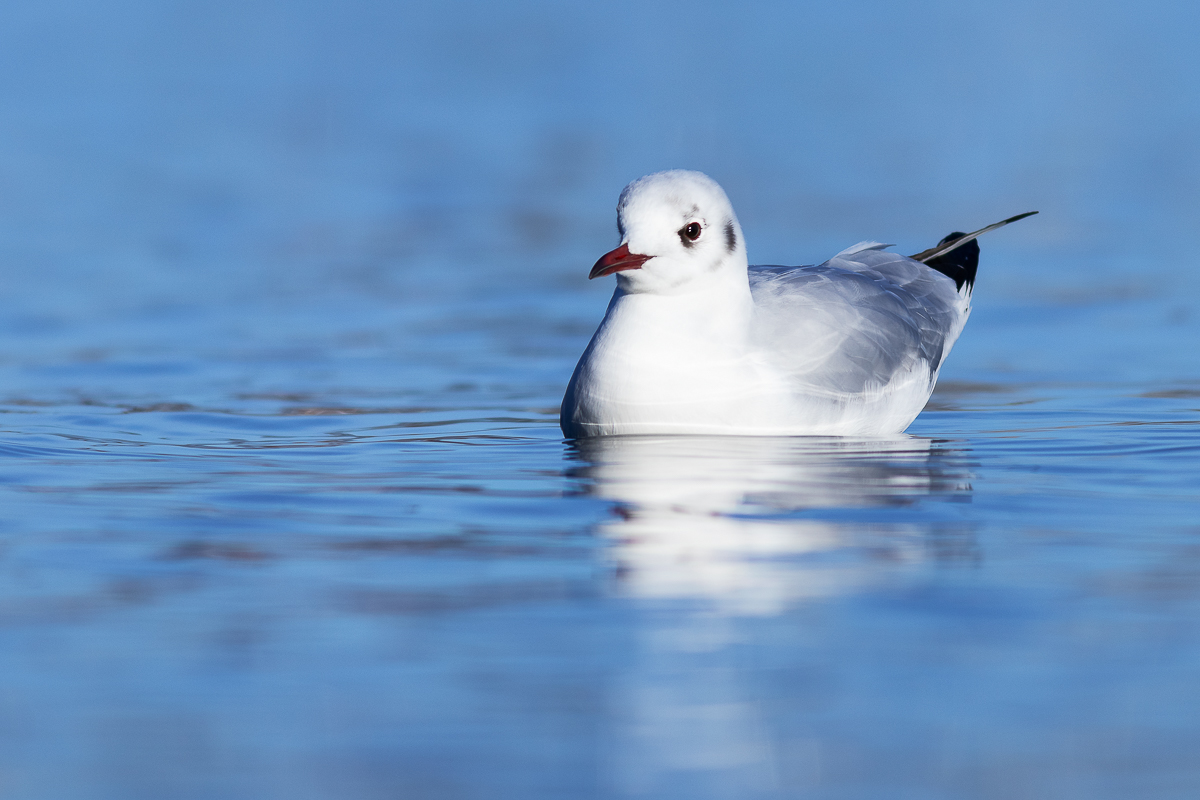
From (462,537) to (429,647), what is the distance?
3.85 feet

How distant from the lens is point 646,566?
186 inches

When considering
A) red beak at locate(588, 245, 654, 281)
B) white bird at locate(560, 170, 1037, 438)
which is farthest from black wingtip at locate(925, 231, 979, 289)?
red beak at locate(588, 245, 654, 281)

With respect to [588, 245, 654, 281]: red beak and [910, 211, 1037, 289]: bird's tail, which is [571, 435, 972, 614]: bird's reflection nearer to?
[588, 245, 654, 281]: red beak

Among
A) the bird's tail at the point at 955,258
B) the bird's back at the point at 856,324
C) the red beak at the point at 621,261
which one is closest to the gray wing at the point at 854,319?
the bird's back at the point at 856,324

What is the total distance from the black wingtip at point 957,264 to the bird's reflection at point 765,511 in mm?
2186

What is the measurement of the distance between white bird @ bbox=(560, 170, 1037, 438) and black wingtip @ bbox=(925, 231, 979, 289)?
1.79 metres

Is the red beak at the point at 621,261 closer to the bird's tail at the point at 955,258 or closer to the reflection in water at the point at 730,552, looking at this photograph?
the reflection in water at the point at 730,552

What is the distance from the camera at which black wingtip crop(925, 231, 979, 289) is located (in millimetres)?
9117

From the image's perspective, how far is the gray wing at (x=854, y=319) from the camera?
7.13 meters

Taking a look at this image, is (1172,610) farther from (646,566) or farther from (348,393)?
(348,393)

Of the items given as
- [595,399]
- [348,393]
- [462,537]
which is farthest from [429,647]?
[348,393]

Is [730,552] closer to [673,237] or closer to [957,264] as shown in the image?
[673,237]

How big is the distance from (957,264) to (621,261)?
3.01m

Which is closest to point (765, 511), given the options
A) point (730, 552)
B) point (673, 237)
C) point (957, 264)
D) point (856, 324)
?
point (730, 552)
